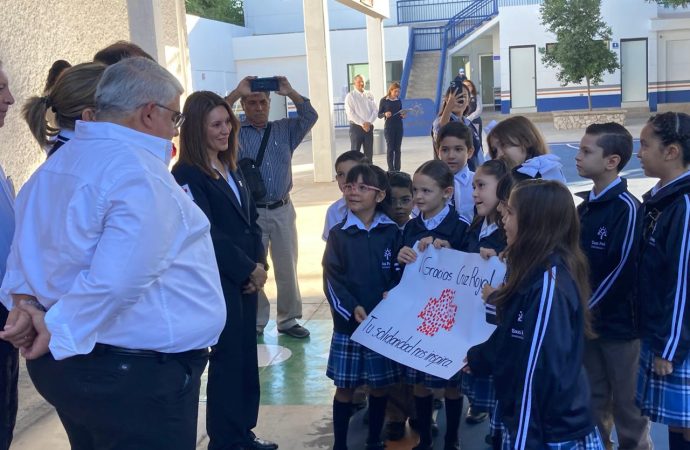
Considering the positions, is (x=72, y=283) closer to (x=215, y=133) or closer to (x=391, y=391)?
(x=215, y=133)

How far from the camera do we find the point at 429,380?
3.78m

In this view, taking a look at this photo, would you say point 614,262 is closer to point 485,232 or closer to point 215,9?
point 485,232

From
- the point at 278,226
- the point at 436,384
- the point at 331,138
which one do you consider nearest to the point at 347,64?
the point at 331,138

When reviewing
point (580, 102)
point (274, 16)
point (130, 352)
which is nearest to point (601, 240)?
point (130, 352)

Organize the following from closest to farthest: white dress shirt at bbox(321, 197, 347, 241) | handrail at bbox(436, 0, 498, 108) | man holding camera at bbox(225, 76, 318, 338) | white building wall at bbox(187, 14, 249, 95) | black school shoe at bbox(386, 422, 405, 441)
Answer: black school shoe at bbox(386, 422, 405, 441) → white dress shirt at bbox(321, 197, 347, 241) → man holding camera at bbox(225, 76, 318, 338) → handrail at bbox(436, 0, 498, 108) → white building wall at bbox(187, 14, 249, 95)

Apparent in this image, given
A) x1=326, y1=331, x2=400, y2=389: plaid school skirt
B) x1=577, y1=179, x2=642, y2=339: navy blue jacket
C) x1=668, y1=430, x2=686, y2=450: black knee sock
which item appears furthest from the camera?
x1=326, y1=331, x2=400, y2=389: plaid school skirt

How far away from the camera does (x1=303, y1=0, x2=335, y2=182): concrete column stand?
14719mm

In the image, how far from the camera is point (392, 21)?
121 feet

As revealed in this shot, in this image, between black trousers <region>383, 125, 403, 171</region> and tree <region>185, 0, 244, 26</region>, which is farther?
tree <region>185, 0, 244, 26</region>

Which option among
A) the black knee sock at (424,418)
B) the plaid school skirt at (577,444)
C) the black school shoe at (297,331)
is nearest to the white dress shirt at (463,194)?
the black knee sock at (424,418)

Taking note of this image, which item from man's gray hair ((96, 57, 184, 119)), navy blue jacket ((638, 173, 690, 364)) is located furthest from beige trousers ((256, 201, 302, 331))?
man's gray hair ((96, 57, 184, 119))

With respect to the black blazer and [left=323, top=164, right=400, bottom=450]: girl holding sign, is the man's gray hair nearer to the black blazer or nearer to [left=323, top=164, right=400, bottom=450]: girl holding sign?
the black blazer

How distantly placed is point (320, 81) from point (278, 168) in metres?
9.55

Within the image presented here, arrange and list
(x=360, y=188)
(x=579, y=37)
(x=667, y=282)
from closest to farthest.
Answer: (x=667, y=282)
(x=360, y=188)
(x=579, y=37)
